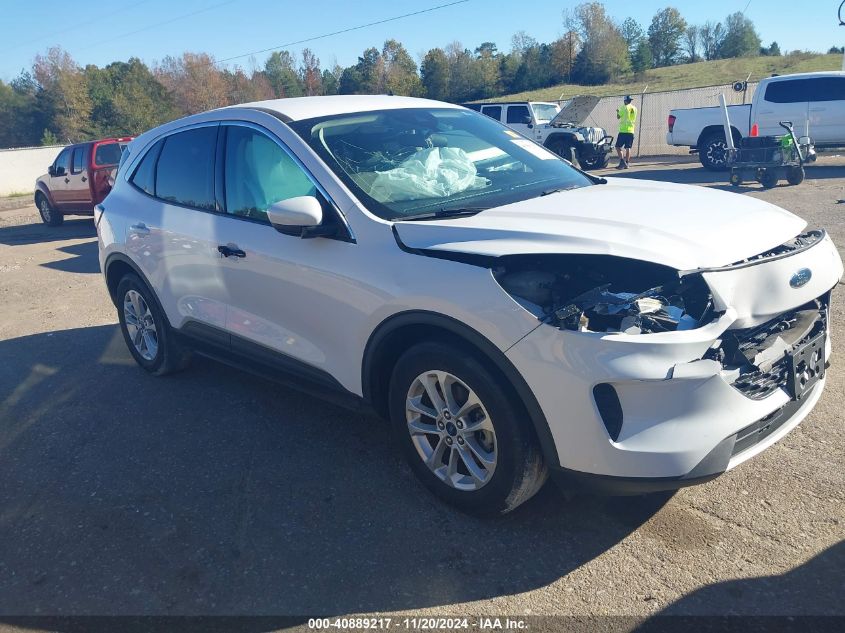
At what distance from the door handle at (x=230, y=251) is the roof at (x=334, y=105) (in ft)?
2.60

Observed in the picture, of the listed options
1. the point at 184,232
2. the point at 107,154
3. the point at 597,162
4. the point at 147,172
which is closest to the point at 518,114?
the point at 597,162

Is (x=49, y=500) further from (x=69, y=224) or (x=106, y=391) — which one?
(x=69, y=224)

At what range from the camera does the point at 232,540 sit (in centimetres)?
327

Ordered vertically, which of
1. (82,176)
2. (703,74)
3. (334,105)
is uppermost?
(703,74)

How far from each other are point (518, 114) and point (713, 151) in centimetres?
581

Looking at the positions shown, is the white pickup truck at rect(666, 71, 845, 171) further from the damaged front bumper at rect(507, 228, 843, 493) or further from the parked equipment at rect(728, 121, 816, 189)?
the damaged front bumper at rect(507, 228, 843, 493)

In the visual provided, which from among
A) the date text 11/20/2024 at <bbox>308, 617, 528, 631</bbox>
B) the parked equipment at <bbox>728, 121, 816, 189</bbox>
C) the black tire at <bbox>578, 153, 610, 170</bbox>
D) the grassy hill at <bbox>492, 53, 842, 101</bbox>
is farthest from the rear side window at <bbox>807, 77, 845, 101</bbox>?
the grassy hill at <bbox>492, 53, 842, 101</bbox>

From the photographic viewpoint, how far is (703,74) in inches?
2057

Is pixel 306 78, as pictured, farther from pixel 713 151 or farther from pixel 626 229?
pixel 626 229

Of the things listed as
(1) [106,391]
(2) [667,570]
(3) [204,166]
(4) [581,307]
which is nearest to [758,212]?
(4) [581,307]

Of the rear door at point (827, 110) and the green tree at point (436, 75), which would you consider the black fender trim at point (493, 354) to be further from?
the green tree at point (436, 75)

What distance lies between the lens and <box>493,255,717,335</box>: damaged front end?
2.70 metres

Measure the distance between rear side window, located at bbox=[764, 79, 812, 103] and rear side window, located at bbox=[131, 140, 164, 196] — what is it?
1518cm

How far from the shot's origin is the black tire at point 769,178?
42.3 feet
